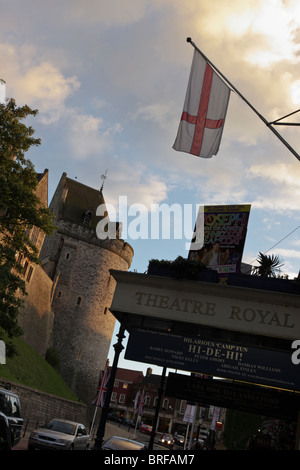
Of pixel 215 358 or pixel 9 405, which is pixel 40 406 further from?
pixel 215 358

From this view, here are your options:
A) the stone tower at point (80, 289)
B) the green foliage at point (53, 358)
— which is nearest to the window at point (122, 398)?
the stone tower at point (80, 289)

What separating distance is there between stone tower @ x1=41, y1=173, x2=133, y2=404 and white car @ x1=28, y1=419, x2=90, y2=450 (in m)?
37.2

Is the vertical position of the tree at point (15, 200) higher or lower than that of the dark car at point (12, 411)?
higher

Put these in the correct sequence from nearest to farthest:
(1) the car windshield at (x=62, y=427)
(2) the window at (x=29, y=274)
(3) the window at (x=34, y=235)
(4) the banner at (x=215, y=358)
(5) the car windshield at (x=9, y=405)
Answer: (4) the banner at (x=215, y=358) < (5) the car windshield at (x=9, y=405) < (1) the car windshield at (x=62, y=427) < (3) the window at (x=34, y=235) < (2) the window at (x=29, y=274)

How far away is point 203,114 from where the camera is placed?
12.3m

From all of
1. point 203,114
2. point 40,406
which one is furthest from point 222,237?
point 40,406

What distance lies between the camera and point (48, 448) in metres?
14.2

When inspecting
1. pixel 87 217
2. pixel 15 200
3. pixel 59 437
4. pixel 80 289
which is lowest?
pixel 59 437

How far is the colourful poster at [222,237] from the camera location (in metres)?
13.4

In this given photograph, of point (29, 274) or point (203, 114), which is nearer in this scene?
point (203, 114)

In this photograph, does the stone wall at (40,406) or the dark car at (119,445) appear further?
the stone wall at (40,406)

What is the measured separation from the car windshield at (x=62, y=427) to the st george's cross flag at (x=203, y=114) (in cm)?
1076

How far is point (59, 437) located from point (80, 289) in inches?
1599

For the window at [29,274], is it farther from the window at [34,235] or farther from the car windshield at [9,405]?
the car windshield at [9,405]
